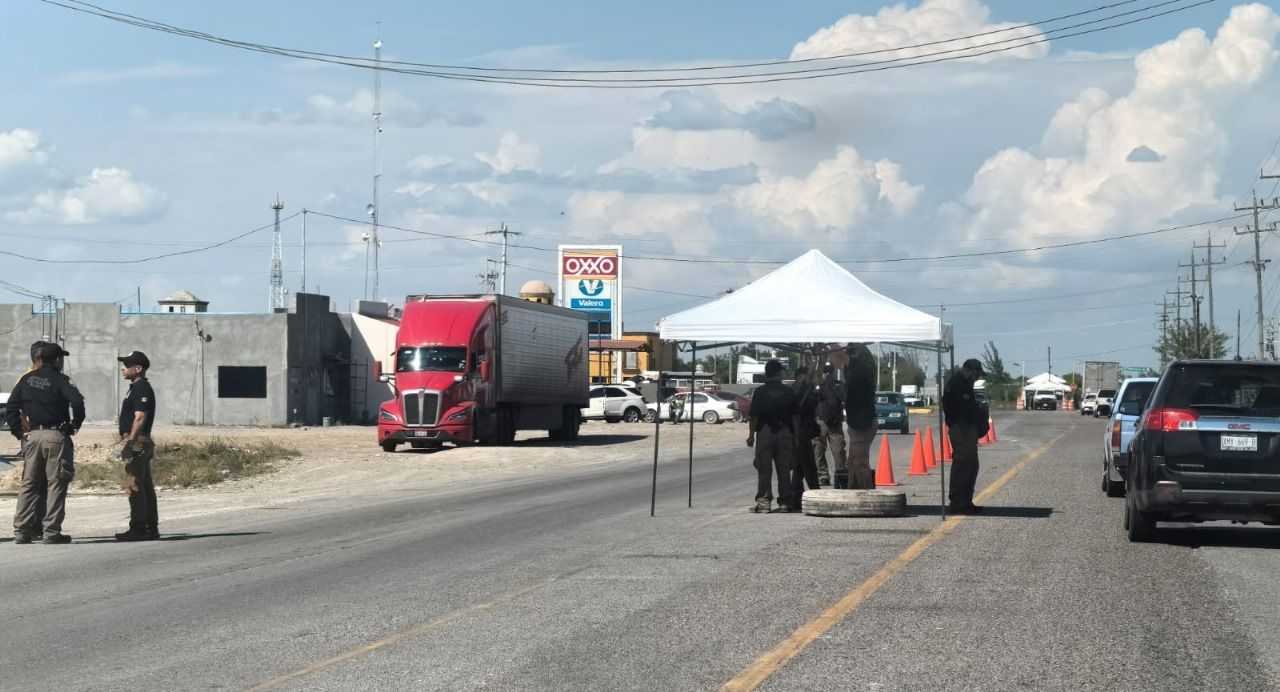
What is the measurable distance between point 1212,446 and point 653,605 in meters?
6.17

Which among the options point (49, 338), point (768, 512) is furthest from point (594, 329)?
point (768, 512)

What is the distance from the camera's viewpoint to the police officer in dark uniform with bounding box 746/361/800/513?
17.7 meters

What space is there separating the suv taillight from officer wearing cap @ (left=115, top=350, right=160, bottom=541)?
9541mm

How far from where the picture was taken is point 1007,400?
14238 centimetres

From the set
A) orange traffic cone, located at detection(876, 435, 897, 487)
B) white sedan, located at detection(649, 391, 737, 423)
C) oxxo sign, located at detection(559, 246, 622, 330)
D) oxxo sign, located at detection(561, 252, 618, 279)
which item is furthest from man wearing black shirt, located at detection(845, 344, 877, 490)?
oxxo sign, located at detection(561, 252, 618, 279)

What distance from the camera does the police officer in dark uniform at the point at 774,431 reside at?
17.7m

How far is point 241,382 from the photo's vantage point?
58.4 metres

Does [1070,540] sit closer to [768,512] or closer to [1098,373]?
[768,512]

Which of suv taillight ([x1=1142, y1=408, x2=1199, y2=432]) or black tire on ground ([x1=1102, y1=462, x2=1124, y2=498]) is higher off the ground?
suv taillight ([x1=1142, y1=408, x2=1199, y2=432])

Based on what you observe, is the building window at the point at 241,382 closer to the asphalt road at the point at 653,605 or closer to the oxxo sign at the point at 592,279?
the oxxo sign at the point at 592,279

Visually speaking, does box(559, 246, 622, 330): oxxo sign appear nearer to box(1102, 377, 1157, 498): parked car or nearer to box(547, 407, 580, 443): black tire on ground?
box(547, 407, 580, 443): black tire on ground

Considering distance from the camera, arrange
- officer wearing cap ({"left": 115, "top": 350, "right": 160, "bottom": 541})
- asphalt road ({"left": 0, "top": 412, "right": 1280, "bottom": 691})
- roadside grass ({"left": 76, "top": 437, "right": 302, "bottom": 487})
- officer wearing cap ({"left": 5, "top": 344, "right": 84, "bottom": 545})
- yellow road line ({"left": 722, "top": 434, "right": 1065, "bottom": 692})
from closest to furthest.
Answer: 1. yellow road line ({"left": 722, "top": 434, "right": 1065, "bottom": 692})
2. asphalt road ({"left": 0, "top": 412, "right": 1280, "bottom": 691})
3. officer wearing cap ({"left": 5, "top": 344, "right": 84, "bottom": 545})
4. officer wearing cap ({"left": 115, "top": 350, "right": 160, "bottom": 541})
5. roadside grass ({"left": 76, "top": 437, "right": 302, "bottom": 487})

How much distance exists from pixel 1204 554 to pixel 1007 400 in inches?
5202

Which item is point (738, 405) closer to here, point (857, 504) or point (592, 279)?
point (592, 279)
